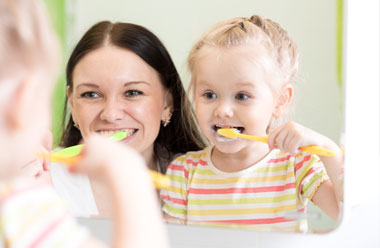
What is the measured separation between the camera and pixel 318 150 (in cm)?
63

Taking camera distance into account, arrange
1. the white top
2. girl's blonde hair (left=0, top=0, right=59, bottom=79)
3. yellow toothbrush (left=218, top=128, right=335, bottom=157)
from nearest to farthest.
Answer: girl's blonde hair (left=0, top=0, right=59, bottom=79), yellow toothbrush (left=218, top=128, right=335, bottom=157), the white top

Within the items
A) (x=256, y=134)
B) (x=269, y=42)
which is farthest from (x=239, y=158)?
(x=269, y=42)

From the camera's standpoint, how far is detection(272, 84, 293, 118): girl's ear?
2.10 ft

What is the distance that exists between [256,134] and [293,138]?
46 millimetres

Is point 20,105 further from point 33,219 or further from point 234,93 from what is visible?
point 234,93

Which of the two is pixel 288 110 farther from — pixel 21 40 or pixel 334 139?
pixel 21 40

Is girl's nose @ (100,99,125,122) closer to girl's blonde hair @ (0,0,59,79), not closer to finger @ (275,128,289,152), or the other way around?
finger @ (275,128,289,152)

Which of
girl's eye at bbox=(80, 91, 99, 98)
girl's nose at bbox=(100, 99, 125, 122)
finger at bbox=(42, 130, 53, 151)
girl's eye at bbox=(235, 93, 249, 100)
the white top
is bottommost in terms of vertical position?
the white top

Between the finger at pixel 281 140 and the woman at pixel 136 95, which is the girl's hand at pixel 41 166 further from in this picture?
the finger at pixel 281 140

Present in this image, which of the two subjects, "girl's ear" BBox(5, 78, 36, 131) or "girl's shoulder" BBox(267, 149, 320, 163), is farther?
"girl's shoulder" BBox(267, 149, 320, 163)

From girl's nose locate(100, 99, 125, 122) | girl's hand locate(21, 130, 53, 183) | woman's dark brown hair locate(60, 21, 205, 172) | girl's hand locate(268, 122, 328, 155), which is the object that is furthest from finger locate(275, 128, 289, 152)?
girl's hand locate(21, 130, 53, 183)

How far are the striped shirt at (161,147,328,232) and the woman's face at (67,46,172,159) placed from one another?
2.5 inches

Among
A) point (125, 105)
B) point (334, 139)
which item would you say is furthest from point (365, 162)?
point (125, 105)

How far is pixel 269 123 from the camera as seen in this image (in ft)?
2.13
